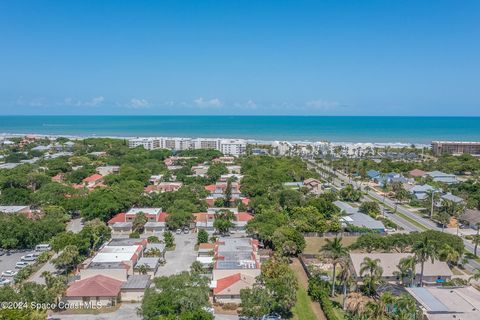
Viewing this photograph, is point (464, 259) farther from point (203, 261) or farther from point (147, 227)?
point (147, 227)

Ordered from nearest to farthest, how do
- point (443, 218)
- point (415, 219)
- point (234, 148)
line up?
1. point (443, 218)
2. point (415, 219)
3. point (234, 148)

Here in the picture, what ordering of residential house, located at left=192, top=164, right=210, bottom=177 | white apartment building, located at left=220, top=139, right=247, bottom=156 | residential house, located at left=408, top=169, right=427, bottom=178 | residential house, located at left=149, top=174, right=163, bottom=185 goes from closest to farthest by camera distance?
residential house, located at left=149, top=174, right=163, bottom=185
residential house, located at left=192, top=164, right=210, bottom=177
residential house, located at left=408, top=169, right=427, bottom=178
white apartment building, located at left=220, top=139, right=247, bottom=156

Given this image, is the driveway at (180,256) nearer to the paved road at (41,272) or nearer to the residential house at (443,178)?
the paved road at (41,272)

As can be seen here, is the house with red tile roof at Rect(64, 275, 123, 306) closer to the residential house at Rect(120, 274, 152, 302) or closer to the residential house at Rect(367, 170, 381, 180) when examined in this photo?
the residential house at Rect(120, 274, 152, 302)

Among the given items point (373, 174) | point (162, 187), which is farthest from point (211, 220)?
point (373, 174)

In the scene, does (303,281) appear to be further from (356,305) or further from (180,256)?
(180,256)

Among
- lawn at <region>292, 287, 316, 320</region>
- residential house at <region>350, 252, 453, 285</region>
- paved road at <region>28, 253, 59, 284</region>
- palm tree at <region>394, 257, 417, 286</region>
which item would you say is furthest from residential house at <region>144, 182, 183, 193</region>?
palm tree at <region>394, 257, 417, 286</region>

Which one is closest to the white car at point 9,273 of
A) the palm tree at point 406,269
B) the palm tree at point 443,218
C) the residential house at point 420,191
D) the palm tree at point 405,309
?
the palm tree at point 405,309
